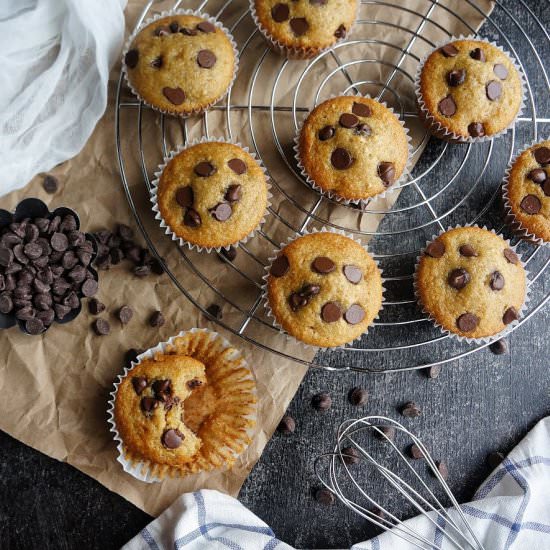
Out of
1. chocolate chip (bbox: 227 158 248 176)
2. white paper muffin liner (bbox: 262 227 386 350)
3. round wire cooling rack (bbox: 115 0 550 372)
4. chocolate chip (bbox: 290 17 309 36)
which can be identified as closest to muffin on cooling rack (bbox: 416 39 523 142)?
round wire cooling rack (bbox: 115 0 550 372)

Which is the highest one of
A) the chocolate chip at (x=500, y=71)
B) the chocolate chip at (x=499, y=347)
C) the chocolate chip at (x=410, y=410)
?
the chocolate chip at (x=500, y=71)

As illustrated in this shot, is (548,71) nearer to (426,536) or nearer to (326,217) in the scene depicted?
(326,217)

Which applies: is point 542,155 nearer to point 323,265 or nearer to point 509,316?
point 509,316

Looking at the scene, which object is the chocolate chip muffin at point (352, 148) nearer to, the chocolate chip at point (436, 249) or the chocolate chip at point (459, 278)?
the chocolate chip at point (436, 249)

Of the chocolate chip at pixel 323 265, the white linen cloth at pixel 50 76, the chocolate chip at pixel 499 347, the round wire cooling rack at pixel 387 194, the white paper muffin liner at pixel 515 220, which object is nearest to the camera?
the chocolate chip at pixel 323 265

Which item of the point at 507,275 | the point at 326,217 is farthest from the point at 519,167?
the point at 326,217

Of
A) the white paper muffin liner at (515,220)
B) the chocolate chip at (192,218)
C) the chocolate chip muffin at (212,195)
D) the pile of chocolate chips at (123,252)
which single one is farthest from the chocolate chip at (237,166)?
the white paper muffin liner at (515,220)
